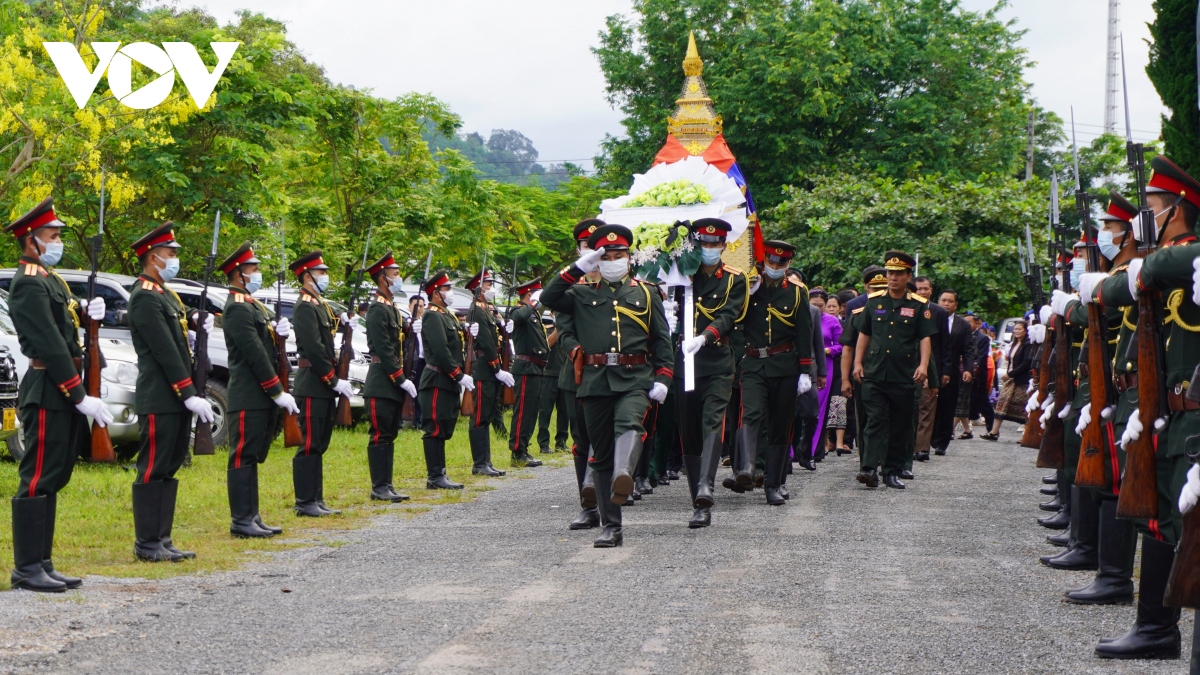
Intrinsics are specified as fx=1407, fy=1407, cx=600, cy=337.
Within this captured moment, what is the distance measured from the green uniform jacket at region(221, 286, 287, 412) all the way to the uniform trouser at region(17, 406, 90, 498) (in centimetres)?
206

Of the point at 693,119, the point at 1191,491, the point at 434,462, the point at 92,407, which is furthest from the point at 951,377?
the point at 693,119

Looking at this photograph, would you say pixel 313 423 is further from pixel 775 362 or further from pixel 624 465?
pixel 775 362

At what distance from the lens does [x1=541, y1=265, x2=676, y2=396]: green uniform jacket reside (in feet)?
29.5

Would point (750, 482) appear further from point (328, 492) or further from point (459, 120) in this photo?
point (459, 120)

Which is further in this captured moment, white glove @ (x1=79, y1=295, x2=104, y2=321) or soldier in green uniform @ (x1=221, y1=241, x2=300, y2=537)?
soldier in green uniform @ (x1=221, y1=241, x2=300, y2=537)

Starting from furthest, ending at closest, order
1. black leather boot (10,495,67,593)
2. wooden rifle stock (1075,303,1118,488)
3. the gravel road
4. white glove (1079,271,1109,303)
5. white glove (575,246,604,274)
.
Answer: white glove (575,246,604,274) < black leather boot (10,495,67,593) < wooden rifle stock (1075,303,1118,488) < white glove (1079,271,1109,303) < the gravel road

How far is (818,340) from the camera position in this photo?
44.3 ft

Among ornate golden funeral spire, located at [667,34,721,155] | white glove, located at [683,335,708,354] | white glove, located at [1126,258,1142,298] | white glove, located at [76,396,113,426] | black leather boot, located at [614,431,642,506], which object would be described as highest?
ornate golden funeral spire, located at [667,34,721,155]

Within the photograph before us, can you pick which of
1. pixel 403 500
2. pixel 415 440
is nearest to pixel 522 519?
pixel 403 500

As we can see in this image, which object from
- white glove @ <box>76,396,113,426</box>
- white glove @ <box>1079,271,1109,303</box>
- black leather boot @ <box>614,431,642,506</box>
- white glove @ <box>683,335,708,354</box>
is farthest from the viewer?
white glove @ <box>683,335,708,354</box>

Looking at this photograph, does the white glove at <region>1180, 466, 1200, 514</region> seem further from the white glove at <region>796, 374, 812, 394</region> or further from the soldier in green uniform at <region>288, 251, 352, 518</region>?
the soldier in green uniform at <region>288, 251, 352, 518</region>

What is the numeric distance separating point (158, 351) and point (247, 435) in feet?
4.54

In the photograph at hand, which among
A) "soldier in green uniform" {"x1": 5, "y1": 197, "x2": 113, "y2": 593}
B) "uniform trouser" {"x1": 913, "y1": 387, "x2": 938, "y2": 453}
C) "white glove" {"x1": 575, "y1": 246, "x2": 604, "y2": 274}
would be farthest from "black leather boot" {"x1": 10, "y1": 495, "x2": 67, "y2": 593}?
"uniform trouser" {"x1": 913, "y1": 387, "x2": 938, "y2": 453}

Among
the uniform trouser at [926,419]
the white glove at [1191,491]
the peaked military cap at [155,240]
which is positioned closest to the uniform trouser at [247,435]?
the peaked military cap at [155,240]
